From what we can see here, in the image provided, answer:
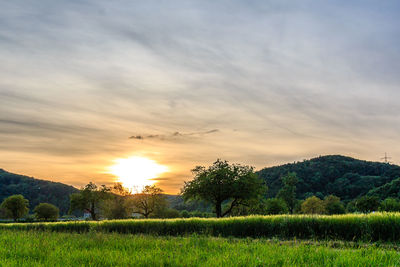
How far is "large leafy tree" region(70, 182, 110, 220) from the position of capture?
283ft

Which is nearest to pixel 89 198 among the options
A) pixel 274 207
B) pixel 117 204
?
pixel 117 204

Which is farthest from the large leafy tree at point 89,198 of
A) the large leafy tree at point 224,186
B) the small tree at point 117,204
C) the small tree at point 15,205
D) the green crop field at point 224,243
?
the green crop field at point 224,243

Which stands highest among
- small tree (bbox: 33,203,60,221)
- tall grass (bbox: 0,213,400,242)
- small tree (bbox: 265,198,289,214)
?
tall grass (bbox: 0,213,400,242)

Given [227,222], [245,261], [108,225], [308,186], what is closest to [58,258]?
[245,261]

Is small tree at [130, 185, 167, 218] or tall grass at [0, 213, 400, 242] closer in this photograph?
tall grass at [0, 213, 400, 242]

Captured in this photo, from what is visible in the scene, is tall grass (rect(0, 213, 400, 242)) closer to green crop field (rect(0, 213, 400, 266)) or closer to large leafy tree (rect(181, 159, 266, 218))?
green crop field (rect(0, 213, 400, 266))

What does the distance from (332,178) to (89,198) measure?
10769cm

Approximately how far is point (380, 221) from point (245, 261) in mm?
10878

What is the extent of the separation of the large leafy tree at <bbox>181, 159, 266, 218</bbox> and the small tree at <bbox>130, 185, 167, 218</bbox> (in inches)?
1491

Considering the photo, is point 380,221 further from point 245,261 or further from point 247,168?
point 247,168

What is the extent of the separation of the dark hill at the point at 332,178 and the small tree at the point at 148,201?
59.5m

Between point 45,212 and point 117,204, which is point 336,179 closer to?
point 117,204

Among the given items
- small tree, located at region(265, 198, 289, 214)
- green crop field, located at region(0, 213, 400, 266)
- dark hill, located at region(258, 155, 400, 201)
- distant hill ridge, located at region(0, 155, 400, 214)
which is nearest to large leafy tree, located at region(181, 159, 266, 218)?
green crop field, located at region(0, 213, 400, 266)

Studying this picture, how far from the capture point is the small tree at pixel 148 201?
87062mm
